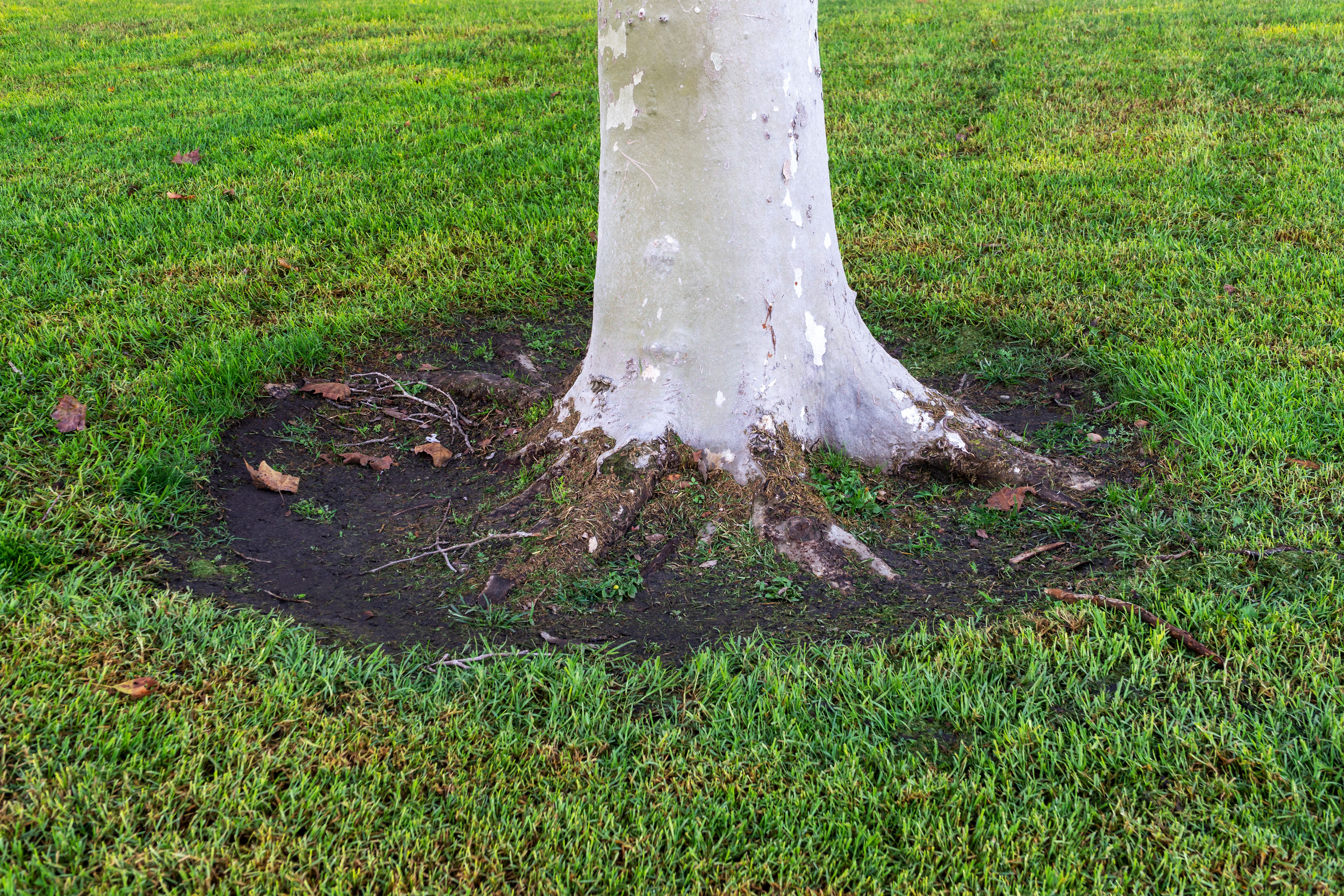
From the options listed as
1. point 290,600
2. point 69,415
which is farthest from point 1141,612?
point 69,415

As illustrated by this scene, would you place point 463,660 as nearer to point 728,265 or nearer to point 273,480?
point 273,480

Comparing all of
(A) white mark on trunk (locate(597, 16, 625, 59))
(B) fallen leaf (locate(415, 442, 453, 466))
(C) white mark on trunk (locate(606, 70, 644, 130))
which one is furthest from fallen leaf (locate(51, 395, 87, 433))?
(A) white mark on trunk (locate(597, 16, 625, 59))

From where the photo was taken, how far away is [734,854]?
6.54ft

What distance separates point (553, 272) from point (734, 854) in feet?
12.6

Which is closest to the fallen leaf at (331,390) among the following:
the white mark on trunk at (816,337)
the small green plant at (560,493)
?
the small green plant at (560,493)

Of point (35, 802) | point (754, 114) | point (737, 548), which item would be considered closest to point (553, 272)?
point (754, 114)

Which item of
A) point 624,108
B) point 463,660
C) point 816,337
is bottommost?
point 463,660

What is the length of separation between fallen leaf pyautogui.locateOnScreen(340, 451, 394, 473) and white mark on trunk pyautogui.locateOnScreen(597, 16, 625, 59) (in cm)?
177

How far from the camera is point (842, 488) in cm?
335

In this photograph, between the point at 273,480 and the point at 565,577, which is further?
the point at 273,480

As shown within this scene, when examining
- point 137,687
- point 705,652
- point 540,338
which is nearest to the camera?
point 137,687

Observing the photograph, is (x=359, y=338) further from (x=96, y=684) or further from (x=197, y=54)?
(x=197, y=54)

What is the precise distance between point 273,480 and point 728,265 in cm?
191

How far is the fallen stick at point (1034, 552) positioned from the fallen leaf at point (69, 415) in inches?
139
